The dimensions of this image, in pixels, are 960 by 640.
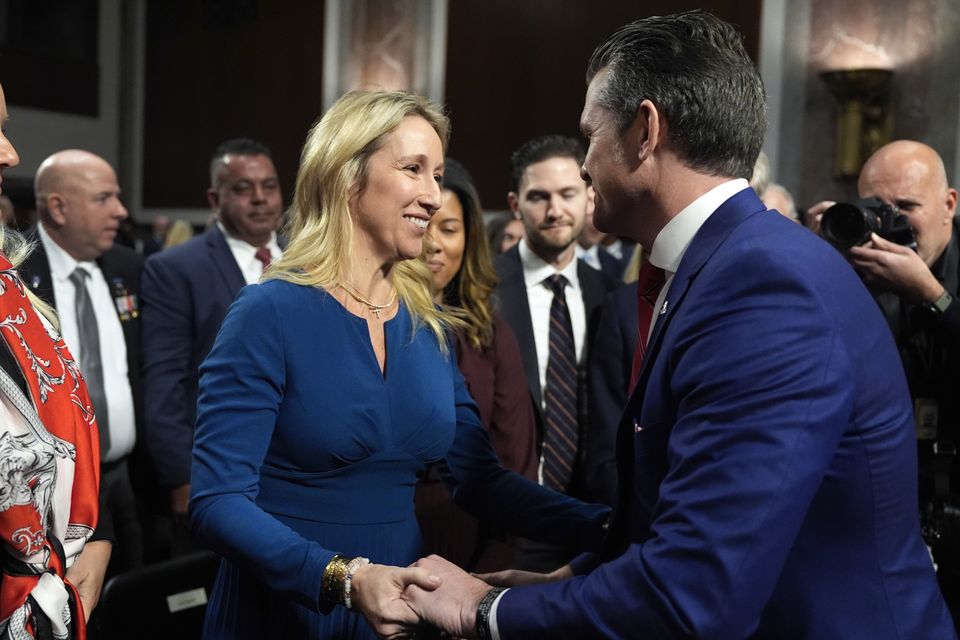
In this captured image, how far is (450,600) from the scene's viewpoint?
1.38 meters

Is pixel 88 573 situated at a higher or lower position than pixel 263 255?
lower

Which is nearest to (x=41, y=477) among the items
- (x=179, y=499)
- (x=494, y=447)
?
(x=494, y=447)

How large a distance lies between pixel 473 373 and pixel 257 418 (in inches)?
38.3

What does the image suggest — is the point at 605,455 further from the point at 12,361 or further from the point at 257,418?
the point at 12,361

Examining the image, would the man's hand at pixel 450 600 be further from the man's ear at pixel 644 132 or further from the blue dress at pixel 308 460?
the man's ear at pixel 644 132

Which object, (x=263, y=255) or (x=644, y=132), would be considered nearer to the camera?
(x=644, y=132)

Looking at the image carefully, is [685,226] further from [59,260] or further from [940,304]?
[59,260]

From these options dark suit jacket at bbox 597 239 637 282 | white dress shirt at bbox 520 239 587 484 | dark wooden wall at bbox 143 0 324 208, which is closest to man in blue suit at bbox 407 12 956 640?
white dress shirt at bbox 520 239 587 484

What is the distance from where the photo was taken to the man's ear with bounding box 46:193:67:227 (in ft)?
11.7

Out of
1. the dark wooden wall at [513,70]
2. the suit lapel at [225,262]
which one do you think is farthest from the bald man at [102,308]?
the dark wooden wall at [513,70]

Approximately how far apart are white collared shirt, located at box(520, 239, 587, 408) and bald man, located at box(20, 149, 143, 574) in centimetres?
140

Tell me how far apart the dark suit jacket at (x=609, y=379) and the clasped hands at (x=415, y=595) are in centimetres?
124

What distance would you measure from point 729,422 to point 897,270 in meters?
1.40

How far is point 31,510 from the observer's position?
1278mm
